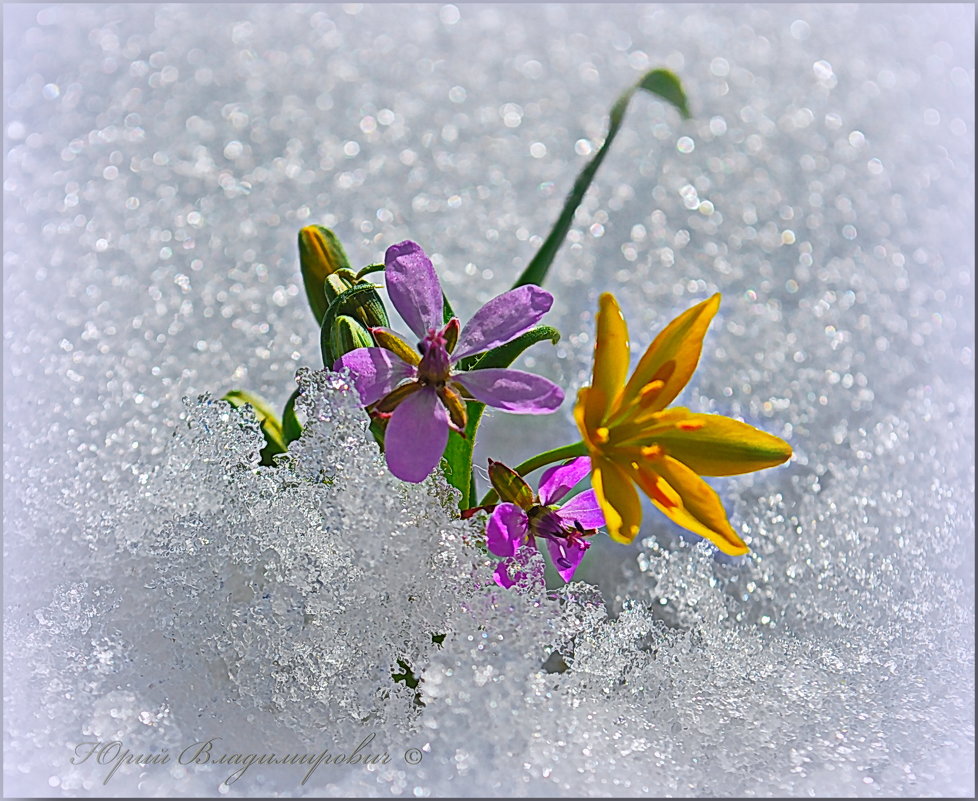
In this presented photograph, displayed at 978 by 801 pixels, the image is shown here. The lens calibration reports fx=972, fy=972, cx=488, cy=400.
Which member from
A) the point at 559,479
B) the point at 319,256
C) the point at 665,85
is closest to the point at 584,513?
the point at 559,479

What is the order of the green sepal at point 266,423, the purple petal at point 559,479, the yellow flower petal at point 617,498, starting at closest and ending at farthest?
the yellow flower petal at point 617,498, the purple petal at point 559,479, the green sepal at point 266,423

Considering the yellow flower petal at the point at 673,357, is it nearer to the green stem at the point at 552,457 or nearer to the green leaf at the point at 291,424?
the green stem at the point at 552,457

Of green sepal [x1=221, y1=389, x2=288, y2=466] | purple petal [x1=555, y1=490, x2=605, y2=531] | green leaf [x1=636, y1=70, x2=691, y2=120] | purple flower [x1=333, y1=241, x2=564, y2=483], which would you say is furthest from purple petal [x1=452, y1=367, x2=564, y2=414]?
green leaf [x1=636, y1=70, x2=691, y2=120]

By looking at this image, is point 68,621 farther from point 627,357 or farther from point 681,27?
point 681,27

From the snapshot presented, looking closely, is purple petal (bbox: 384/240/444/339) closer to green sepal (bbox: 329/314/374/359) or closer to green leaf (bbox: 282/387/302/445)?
green sepal (bbox: 329/314/374/359)

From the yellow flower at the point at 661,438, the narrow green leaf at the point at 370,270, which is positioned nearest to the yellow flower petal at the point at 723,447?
the yellow flower at the point at 661,438

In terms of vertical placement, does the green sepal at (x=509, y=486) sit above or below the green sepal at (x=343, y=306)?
below

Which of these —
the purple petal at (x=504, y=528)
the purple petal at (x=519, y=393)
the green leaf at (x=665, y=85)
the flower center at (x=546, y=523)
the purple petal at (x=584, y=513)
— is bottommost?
the purple petal at (x=504, y=528)

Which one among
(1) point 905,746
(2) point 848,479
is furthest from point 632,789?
(2) point 848,479
